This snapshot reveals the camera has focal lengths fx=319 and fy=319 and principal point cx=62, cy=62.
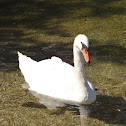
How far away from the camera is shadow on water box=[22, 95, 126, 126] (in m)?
4.61

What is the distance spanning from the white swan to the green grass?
0.20m

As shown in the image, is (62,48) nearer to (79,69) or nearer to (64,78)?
(64,78)

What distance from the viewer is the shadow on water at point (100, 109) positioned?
4.61m

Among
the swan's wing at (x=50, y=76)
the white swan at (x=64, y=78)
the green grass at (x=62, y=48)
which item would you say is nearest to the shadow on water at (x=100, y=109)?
the green grass at (x=62, y=48)

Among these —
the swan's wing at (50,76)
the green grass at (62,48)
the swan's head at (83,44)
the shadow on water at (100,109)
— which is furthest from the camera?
the swan's wing at (50,76)

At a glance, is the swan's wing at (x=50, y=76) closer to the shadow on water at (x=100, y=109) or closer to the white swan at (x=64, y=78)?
the white swan at (x=64, y=78)

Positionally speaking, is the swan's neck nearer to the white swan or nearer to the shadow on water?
the white swan

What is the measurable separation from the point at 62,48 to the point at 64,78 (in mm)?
2159

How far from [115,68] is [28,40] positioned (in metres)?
2.45

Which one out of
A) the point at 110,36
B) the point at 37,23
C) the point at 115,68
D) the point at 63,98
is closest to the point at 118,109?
the point at 63,98

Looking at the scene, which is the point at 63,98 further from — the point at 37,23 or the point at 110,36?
the point at 37,23

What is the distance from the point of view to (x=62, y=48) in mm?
7137

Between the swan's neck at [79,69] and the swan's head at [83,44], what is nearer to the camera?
the swan's head at [83,44]

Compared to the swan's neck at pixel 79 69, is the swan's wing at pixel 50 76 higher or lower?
lower
